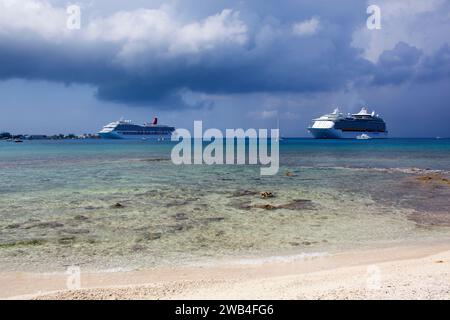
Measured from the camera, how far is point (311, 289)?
6312 millimetres

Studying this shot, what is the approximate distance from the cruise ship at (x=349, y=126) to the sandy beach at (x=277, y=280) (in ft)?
487

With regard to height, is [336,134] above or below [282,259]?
above

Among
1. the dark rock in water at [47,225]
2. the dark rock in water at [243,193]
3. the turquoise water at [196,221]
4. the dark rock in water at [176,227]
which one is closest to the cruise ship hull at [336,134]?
the turquoise water at [196,221]

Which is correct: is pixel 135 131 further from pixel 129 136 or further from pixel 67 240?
pixel 67 240

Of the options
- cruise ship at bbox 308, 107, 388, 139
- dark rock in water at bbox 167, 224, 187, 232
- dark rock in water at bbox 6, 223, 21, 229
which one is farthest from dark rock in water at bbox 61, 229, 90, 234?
cruise ship at bbox 308, 107, 388, 139

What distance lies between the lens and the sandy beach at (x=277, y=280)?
6.16m

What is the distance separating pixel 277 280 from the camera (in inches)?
282

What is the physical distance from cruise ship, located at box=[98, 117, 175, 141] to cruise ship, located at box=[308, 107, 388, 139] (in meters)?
74.6

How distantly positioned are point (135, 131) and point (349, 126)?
320 feet

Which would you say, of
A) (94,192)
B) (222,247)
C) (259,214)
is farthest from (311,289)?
(94,192)

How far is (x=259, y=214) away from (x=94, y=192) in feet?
33.8

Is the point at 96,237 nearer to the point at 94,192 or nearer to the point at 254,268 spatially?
the point at 254,268

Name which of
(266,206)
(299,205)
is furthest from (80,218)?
(299,205)

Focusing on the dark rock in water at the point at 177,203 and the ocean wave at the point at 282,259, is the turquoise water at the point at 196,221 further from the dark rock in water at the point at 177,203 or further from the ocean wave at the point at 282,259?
the ocean wave at the point at 282,259
